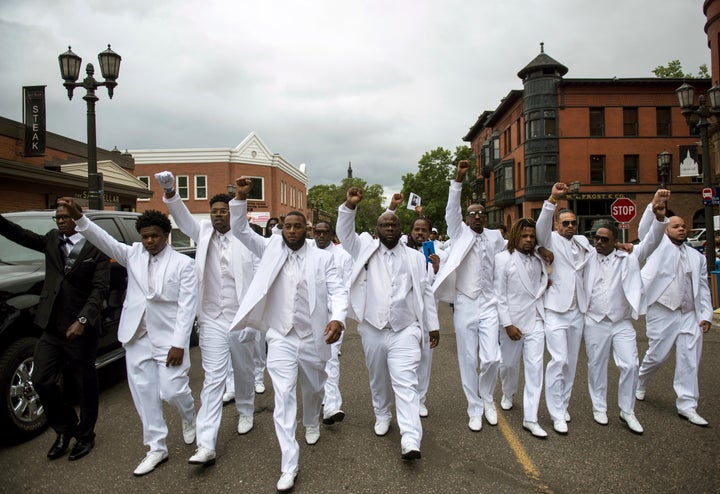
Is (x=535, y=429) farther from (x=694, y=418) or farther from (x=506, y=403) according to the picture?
(x=694, y=418)

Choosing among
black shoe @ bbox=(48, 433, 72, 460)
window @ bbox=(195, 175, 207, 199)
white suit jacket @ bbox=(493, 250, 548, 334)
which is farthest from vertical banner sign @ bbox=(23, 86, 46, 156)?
window @ bbox=(195, 175, 207, 199)

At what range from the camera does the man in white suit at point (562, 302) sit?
4.85m

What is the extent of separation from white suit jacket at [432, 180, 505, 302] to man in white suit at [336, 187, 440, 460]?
521mm

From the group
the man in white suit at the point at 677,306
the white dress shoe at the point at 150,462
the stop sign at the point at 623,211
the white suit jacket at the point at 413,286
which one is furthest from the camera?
the stop sign at the point at 623,211

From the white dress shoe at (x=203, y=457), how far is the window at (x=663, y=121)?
41.4 m

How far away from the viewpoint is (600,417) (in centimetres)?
494

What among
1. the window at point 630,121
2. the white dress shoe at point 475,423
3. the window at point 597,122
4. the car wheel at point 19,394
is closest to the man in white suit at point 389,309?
the white dress shoe at point 475,423

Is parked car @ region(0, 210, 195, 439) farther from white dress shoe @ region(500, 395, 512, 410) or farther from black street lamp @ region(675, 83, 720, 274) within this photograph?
black street lamp @ region(675, 83, 720, 274)

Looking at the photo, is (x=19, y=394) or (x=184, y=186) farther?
(x=184, y=186)

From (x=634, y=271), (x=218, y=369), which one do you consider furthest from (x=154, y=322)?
(x=634, y=271)

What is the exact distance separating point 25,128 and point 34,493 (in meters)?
15.5

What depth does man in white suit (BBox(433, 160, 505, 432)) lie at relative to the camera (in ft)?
16.6

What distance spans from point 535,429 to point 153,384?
3.41 metres

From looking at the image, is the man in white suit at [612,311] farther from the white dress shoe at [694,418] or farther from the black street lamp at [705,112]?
the black street lamp at [705,112]
